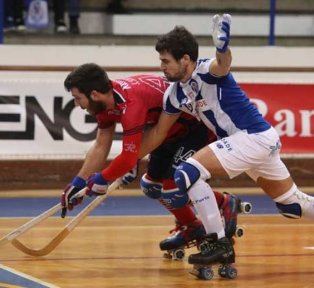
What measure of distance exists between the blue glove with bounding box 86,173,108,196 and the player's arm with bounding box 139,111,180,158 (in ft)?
0.96

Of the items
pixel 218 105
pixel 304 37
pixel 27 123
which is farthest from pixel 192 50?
pixel 304 37

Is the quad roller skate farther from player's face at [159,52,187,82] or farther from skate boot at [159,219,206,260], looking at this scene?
player's face at [159,52,187,82]

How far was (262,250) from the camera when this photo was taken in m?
6.64

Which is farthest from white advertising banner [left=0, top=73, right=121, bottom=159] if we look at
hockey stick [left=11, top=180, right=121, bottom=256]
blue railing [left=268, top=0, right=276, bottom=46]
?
hockey stick [left=11, top=180, right=121, bottom=256]

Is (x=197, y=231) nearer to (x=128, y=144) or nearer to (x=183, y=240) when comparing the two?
(x=183, y=240)

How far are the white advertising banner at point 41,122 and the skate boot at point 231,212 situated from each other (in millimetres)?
3423

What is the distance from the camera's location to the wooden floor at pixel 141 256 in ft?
18.6

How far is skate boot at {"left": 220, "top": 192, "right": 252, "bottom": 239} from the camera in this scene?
619 cm

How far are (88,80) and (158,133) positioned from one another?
53 centimetres

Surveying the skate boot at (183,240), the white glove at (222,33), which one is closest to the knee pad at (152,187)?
the skate boot at (183,240)

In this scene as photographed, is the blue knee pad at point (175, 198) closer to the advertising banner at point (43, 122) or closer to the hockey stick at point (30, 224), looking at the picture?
the hockey stick at point (30, 224)

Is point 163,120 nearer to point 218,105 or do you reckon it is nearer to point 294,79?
point 218,105

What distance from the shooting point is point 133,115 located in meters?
5.75

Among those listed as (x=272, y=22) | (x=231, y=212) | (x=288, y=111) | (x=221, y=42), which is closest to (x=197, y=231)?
(x=231, y=212)
